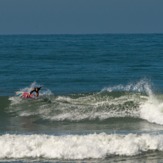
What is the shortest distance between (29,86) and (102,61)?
15.3m

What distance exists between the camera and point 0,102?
27516mm

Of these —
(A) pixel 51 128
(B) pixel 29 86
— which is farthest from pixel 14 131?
(B) pixel 29 86

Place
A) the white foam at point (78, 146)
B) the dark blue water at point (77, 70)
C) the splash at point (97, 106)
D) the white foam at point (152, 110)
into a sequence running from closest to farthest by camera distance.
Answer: the white foam at point (78, 146) < the white foam at point (152, 110) < the splash at point (97, 106) < the dark blue water at point (77, 70)

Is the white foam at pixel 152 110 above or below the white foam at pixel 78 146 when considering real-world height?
above

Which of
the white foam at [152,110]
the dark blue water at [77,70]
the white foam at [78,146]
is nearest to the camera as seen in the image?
the white foam at [78,146]

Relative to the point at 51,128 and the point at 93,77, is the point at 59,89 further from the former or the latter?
the point at 51,128

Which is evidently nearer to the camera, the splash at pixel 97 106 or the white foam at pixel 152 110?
the white foam at pixel 152 110

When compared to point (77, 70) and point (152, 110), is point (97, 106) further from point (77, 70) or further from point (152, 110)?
point (77, 70)

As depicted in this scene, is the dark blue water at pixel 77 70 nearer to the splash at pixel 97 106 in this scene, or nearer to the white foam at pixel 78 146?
the splash at pixel 97 106

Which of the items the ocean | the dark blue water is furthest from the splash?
the dark blue water

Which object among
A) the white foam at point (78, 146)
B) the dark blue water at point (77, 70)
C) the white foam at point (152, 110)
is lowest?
the white foam at point (78, 146)

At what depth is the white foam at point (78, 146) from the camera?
17016 millimetres

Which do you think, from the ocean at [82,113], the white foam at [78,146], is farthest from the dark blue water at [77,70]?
the white foam at [78,146]

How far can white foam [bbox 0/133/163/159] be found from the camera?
55.8 feet
